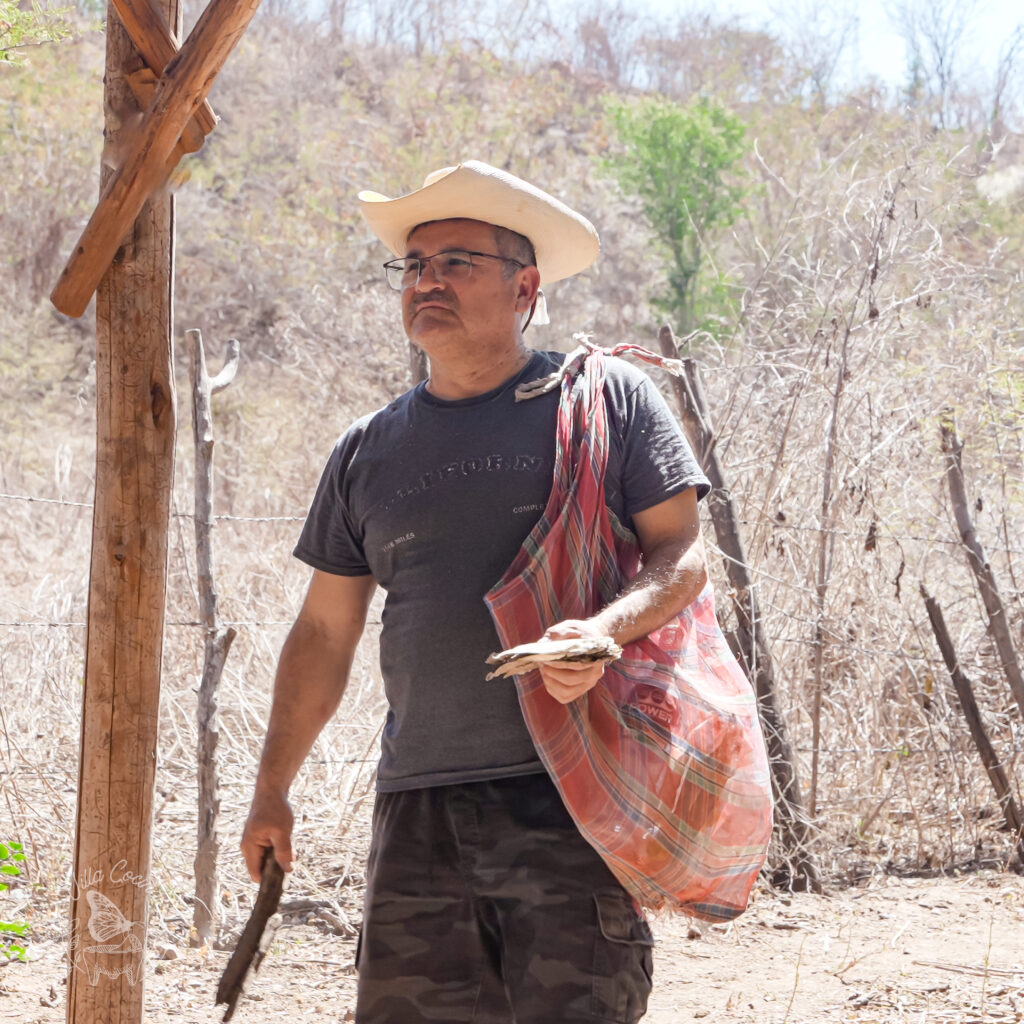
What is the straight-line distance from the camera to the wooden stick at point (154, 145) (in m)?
2.26

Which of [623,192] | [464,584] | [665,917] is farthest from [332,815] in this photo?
[623,192]

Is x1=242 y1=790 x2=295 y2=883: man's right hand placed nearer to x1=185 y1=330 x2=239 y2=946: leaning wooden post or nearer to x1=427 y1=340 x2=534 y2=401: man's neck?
x1=427 y1=340 x2=534 y2=401: man's neck

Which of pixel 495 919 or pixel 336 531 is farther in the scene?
pixel 336 531

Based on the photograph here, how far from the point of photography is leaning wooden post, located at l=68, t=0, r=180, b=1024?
2387 mm

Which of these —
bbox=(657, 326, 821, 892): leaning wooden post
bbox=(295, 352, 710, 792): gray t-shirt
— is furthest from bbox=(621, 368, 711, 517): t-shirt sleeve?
bbox=(657, 326, 821, 892): leaning wooden post

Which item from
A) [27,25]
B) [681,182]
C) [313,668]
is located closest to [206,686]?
[313,668]

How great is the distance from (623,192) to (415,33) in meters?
13.6

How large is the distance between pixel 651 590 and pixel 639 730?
24 cm

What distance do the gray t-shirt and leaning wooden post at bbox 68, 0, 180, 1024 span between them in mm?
432

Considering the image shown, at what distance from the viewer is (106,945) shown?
8.09ft

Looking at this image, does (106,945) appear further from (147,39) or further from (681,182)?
(681,182)

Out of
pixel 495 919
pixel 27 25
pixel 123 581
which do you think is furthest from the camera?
pixel 27 25

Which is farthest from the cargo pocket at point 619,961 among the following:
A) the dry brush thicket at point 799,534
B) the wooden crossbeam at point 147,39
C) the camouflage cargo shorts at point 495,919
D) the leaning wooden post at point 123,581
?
the dry brush thicket at point 799,534

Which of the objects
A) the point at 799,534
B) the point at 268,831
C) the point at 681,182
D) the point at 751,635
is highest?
the point at 681,182
